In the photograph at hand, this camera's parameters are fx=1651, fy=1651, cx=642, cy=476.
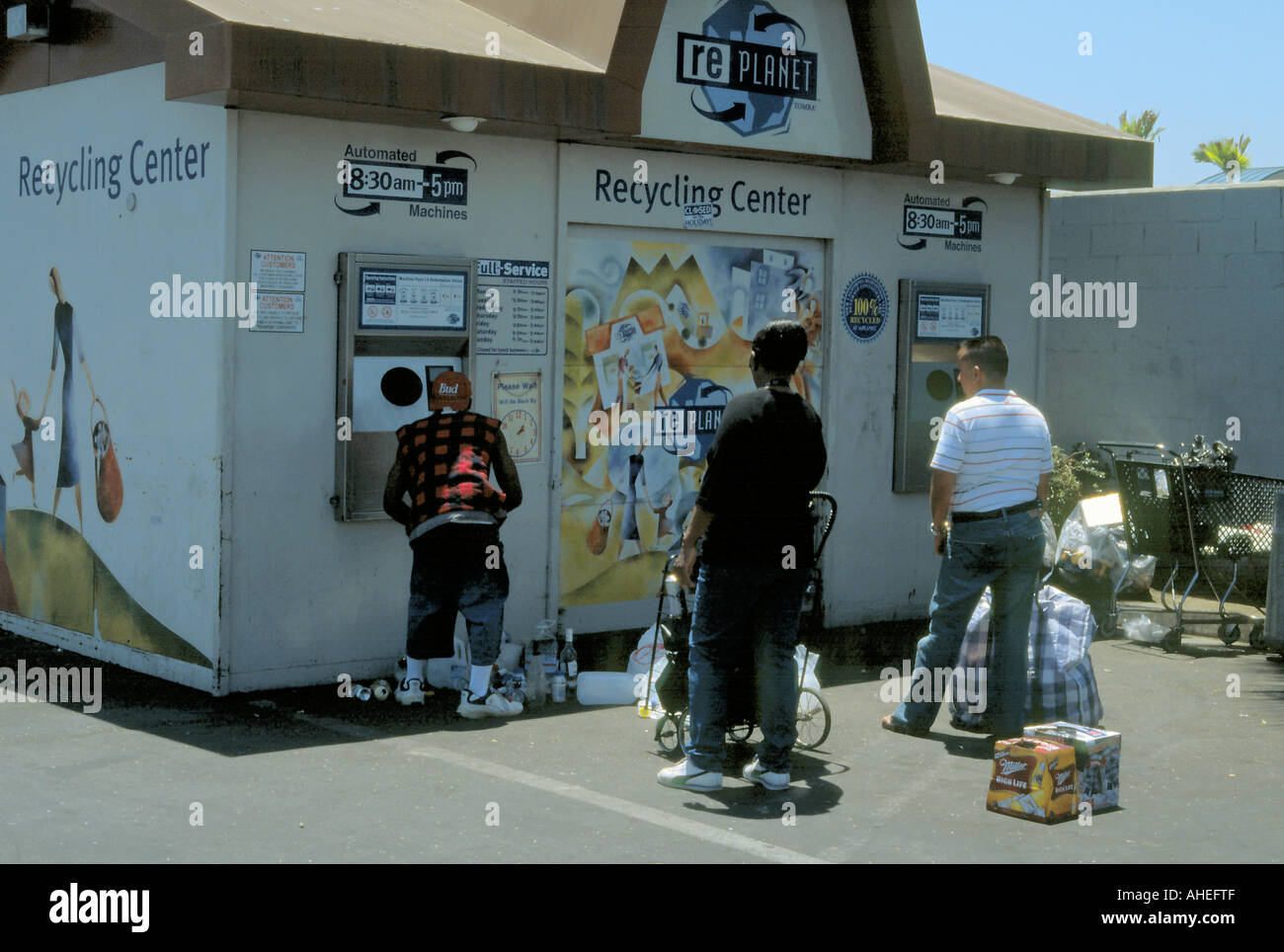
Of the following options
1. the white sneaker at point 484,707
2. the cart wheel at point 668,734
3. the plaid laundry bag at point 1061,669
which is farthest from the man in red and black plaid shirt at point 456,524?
the plaid laundry bag at point 1061,669

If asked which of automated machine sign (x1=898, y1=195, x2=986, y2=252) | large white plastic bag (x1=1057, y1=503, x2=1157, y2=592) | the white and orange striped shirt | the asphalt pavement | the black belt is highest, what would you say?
automated machine sign (x1=898, y1=195, x2=986, y2=252)

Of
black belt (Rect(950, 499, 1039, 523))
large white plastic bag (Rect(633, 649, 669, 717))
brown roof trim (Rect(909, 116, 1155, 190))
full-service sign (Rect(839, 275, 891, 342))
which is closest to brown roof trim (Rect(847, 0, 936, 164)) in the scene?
brown roof trim (Rect(909, 116, 1155, 190))

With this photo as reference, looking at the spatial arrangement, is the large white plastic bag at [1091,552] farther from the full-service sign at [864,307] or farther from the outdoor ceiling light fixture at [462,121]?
the outdoor ceiling light fixture at [462,121]

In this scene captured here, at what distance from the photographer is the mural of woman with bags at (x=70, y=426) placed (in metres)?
9.08

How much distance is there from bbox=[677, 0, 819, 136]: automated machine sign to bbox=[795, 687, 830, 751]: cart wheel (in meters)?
3.86

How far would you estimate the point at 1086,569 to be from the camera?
10.9m

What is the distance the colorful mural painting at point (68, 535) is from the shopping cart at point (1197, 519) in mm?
6176

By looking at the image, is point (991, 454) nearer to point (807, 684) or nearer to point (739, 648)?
point (807, 684)

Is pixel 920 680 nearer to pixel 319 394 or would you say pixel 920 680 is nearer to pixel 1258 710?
pixel 1258 710

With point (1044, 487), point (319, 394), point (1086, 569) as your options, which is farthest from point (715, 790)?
point (1086, 569)

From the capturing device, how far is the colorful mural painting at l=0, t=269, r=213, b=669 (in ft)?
29.5

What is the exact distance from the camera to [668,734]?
755 centimetres

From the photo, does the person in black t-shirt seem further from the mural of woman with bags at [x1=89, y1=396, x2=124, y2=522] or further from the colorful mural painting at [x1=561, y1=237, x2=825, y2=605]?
the mural of woman with bags at [x1=89, y1=396, x2=124, y2=522]

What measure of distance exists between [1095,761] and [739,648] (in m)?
1.48
